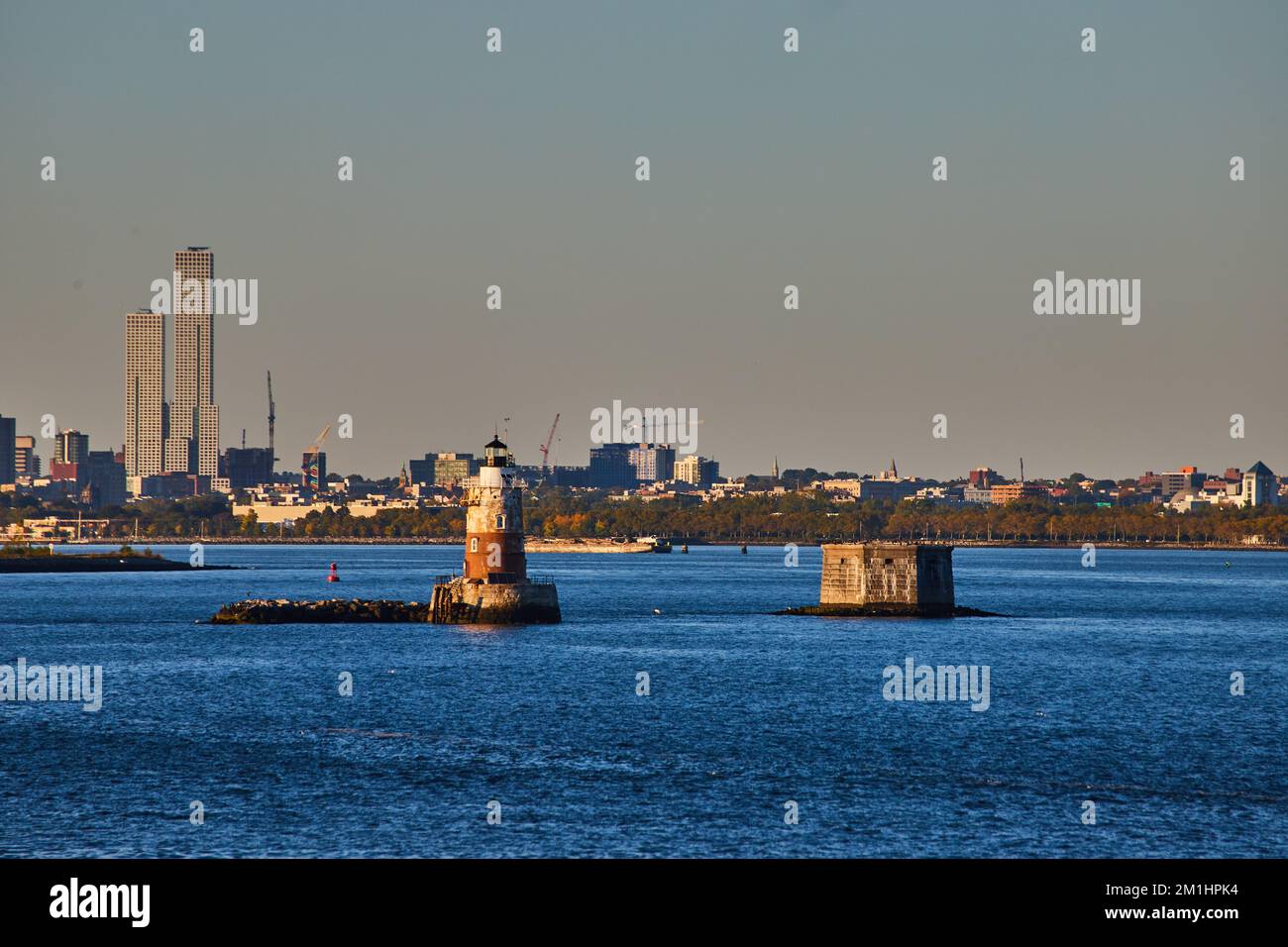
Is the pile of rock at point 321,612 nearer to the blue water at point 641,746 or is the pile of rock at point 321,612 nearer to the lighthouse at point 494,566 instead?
the blue water at point 641,746

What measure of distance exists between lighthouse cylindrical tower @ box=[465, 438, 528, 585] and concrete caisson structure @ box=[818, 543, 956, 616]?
74.0 feet

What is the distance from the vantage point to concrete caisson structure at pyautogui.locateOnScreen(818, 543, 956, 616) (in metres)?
109

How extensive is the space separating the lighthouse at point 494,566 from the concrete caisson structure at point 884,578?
18827 millimetres

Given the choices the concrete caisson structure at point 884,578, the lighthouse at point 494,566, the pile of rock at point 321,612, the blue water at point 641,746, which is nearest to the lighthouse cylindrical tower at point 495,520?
the lighthouse at point 494,566

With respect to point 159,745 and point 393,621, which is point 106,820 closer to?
point 159,745

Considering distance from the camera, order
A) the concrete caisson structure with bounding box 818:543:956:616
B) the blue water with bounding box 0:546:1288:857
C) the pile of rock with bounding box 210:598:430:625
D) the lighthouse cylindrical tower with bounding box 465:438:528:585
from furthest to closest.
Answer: the pile of rock with bounding box 210:598:430:625 < the concrete caisson structure with bounding box 818:543:956:616 < the lighthouse cylindrical tower with bounding box 465:438:528:585 < the blue water with bounding box 0:546:1288:857

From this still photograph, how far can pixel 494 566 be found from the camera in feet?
320

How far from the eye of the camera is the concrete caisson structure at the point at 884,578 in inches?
4289

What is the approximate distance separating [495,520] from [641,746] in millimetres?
37503

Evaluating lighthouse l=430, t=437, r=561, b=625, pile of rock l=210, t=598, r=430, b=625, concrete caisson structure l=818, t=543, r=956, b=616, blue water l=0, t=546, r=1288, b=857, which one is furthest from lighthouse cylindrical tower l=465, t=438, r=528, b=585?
concrete caisson structure l=818, t=543, r=956, b=616

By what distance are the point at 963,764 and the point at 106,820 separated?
2559 cm

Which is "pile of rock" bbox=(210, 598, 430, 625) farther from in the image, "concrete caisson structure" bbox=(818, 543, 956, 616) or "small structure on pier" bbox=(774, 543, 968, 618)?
"concrete caisson structure" bbox=(818, 543, 956, 616)
